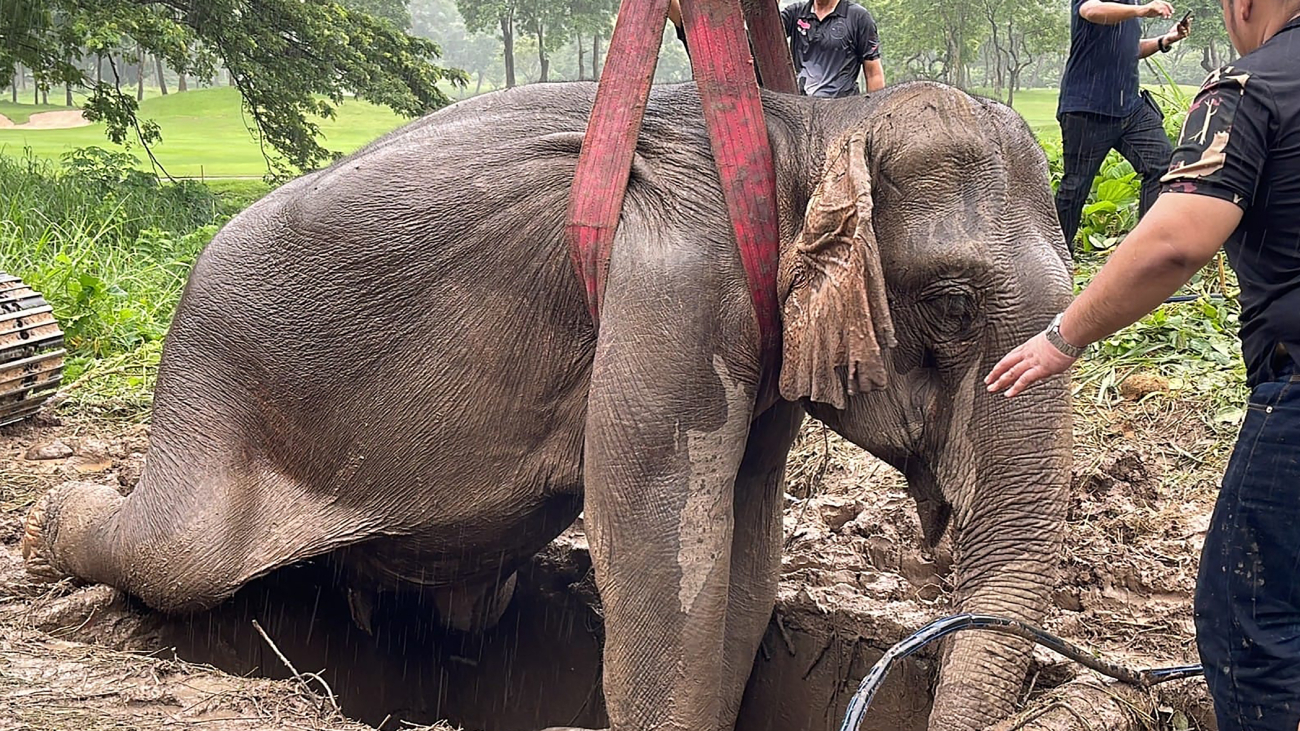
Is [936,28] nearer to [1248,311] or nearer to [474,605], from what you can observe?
[474,605]

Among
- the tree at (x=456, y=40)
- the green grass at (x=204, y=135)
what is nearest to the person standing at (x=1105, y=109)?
the green grass at (x=204, y=135)

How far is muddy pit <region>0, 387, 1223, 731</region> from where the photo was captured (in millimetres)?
3533

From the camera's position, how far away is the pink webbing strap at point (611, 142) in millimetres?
2682

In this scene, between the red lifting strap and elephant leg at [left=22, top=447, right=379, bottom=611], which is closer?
the red lifting strap

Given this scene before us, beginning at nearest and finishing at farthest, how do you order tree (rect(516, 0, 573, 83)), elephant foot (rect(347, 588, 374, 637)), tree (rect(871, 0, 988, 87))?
elephant foot (rect(347, 588, 374, 637)) → tree (rect(871, 0, 988, 87)) → tree (rect(516, 0, 573, 83))

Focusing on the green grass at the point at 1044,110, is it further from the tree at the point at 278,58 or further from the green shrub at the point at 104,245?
the tree at the point at 278,58

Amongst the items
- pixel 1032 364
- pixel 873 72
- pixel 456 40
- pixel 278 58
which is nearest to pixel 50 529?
pixel 1032 364

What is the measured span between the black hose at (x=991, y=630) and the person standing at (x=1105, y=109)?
3.17 metres

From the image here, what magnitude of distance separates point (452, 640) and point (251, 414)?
1.29 m

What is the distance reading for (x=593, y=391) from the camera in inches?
106

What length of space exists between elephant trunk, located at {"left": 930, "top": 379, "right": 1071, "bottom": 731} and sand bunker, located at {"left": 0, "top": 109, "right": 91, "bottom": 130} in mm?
29278

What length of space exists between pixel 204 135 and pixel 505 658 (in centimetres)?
2552

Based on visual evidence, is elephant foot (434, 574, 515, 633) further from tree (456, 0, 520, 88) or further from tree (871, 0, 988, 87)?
tree (456, 0, 520, 88)

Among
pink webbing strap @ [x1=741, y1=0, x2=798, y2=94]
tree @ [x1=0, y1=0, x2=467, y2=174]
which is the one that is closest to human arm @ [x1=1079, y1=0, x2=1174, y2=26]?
pink webbing strap @ [x1=741, y1=0, x2=798, y2=94]
